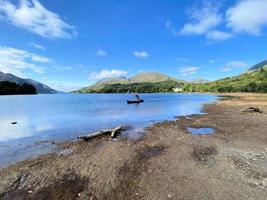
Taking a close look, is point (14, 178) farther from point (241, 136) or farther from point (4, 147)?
point (241, 136)

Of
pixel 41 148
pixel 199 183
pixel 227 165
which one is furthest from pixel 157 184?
pixel 41 148

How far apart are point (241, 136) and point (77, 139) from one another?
53.9 feet

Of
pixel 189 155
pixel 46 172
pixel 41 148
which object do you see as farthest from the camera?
pixel 41 148

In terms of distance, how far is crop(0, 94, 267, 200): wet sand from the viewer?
9.00 m

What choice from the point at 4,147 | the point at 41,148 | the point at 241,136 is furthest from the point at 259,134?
the point at 4,147

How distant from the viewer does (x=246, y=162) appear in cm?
1214

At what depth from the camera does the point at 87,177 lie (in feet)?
35.6

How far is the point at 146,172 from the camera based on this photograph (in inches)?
445

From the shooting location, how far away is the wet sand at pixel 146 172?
354 inches

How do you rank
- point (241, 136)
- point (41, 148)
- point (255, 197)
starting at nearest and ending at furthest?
point (255, 197)
point (41, 148)
point (241, 136)

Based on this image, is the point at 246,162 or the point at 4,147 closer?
the point at 246,162

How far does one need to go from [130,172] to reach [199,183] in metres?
3.85

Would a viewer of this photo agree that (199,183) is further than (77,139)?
No

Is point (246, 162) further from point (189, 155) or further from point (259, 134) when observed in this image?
point (259, 134)
